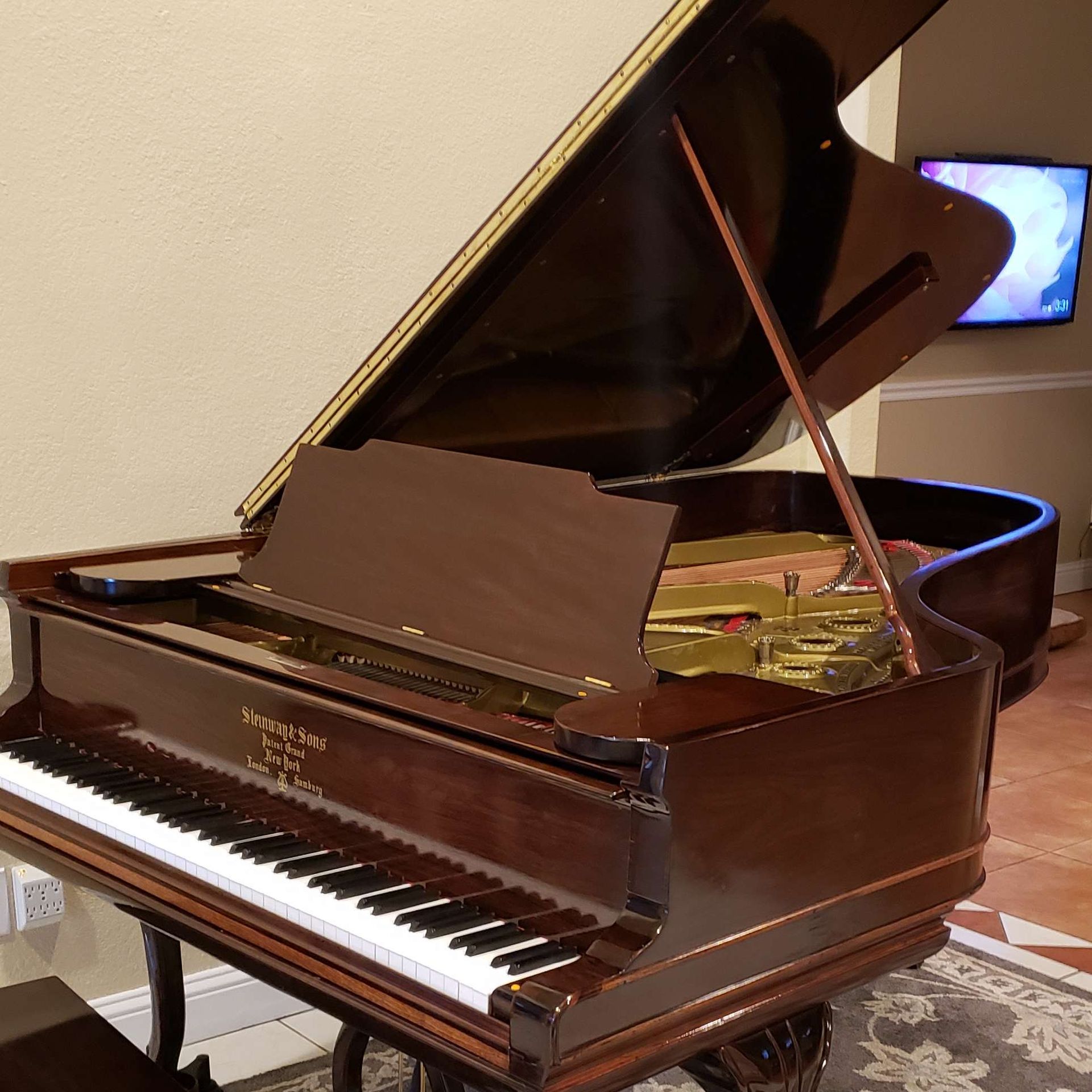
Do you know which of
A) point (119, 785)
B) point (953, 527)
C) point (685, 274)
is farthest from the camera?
point (953, 527)

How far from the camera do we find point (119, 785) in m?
1.94

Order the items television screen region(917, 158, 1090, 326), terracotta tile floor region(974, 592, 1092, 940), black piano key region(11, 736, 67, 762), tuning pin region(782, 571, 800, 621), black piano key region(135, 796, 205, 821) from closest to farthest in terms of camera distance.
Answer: black piano key region(135, 796, 205, 821), black piano key region(11, 736, 67, 762), tuning pin region(782, 571, 800, 621), terracotta tile floor region(974, 592, 1092, 940), television screen region(917, 158, 1090, 326)

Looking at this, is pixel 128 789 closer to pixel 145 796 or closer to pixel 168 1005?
pixel 145 796

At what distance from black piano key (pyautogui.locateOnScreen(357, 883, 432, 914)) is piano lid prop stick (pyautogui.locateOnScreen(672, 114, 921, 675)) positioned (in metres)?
0.66

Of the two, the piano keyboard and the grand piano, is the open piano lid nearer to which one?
the grand piano

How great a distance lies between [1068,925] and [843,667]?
6.40 ft

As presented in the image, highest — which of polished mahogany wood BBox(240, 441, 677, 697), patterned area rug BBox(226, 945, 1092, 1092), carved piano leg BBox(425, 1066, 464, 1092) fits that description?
polished mahogany wood BBox(240, 441, 677, 697)

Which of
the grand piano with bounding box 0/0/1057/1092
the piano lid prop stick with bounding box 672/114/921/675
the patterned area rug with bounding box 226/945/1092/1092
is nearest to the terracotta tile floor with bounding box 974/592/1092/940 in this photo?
the patterned area rug with bounding box 226/945/1092/1092

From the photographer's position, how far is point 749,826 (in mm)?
1431

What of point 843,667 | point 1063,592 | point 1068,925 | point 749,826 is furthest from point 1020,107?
point 749,826

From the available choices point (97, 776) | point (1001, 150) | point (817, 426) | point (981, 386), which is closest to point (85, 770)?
point (97, 776)

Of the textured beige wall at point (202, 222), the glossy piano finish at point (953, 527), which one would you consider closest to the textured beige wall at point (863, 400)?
the glossy piano finish at point (953, 527)

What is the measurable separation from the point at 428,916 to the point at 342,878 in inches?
6.4

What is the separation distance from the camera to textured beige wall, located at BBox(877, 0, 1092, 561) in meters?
6.05
